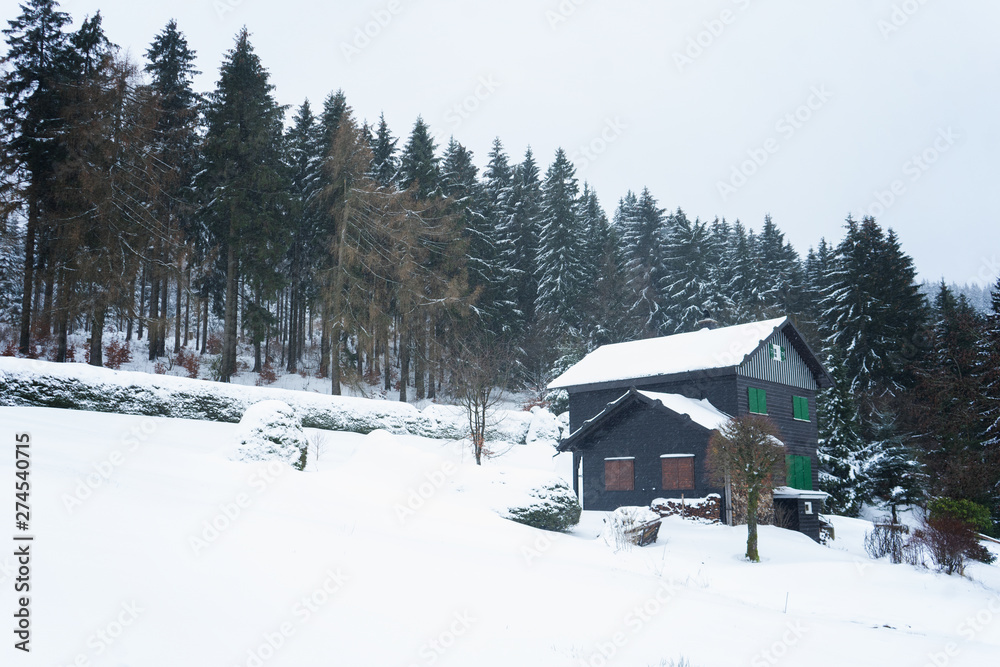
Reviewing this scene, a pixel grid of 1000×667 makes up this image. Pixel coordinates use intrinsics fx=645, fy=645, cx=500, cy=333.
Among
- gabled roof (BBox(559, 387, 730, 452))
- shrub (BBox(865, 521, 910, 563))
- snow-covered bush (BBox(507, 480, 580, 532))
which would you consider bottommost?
shrub (BBox(865, 521, 910, 563))

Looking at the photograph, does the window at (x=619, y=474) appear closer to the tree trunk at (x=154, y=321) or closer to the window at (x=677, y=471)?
the window at (x=677, y=471)

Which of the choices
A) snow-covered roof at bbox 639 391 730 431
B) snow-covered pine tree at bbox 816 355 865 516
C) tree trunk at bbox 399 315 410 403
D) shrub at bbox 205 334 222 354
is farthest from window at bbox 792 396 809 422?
shrub at bbox 205 334 222 354

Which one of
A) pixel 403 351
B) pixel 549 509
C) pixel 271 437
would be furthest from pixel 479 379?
pixel 271 437

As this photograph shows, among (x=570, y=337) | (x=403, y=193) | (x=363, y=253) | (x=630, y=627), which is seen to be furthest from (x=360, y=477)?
(x=570, y=337)

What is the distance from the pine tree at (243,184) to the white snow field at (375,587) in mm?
15183

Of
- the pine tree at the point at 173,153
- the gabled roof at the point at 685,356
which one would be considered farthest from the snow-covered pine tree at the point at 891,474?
the pine tree at the point at 173,153

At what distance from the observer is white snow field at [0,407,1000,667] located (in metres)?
5.07

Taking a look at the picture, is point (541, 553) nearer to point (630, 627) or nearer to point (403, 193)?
point (630, 627)

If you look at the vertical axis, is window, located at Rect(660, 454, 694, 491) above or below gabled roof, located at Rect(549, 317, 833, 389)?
below

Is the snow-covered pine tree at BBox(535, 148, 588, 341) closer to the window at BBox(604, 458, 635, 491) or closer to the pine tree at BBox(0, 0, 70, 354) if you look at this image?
the window at BBox(604, 458, 635, 491)

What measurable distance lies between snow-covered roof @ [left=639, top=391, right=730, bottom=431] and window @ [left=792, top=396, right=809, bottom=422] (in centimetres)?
487

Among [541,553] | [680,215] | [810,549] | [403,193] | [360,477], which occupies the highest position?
[680,215]

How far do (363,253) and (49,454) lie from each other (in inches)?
837

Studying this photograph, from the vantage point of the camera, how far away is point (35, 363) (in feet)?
62.2
